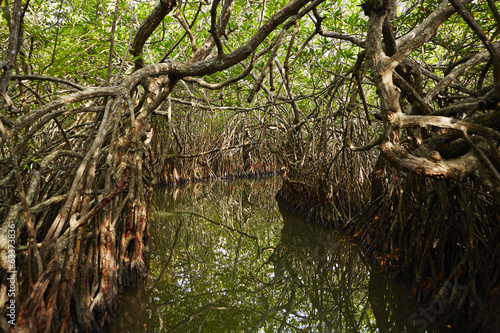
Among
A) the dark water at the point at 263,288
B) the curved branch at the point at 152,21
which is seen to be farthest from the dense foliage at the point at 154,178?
the dark water at the point at 263,288

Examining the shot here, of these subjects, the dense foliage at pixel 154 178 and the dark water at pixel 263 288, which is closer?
the dense foliage at pixel 154 178

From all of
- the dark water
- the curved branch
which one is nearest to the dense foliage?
the curved branch

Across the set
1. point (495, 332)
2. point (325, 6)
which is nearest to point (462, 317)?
point (495, 332)

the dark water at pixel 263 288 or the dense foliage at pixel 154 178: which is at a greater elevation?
the dense foliage at pixel 154 178

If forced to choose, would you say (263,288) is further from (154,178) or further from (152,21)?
A: (152,21)

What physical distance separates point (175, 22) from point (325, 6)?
117 inches

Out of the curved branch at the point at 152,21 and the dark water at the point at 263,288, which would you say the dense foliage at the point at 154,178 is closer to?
the curved branch at the point at 152,21

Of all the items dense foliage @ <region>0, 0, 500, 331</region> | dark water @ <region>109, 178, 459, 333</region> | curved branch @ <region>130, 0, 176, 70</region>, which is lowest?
dark water @ <region>109, 178, 459, 333</region>

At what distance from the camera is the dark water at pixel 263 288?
268 centimetres

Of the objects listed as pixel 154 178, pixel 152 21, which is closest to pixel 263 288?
pixel 154 178

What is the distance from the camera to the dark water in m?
2.68

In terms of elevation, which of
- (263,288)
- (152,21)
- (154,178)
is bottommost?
(263,288)

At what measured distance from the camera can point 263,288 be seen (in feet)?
11.0

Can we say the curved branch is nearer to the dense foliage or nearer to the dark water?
the dense foliage
